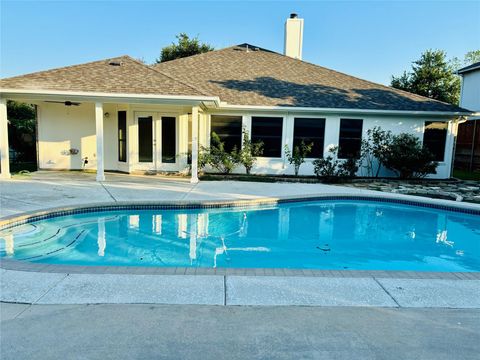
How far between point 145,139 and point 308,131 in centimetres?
658

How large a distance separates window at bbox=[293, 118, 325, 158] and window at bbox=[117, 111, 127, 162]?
679cm

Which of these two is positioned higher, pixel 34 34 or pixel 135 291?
pixel 34 34

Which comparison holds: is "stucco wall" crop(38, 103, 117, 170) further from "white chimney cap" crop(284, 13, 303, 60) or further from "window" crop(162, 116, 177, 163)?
"white chimney cap" crop(284, 13, 303, 60)

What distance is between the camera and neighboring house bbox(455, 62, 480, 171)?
18.8m

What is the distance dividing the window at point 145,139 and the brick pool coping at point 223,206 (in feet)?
19.2

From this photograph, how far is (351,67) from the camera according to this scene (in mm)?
31406

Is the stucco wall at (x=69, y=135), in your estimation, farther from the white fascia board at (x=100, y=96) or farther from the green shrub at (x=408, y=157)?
the green shrub at (x=408, y=157)

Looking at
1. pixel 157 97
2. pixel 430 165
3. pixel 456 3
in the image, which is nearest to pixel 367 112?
pixel 430 165

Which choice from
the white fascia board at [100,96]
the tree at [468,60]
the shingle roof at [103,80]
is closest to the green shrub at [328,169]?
the white fascia board at [100,96]

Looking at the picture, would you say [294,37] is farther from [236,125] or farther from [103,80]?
[103,80]

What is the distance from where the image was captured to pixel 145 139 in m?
14.2

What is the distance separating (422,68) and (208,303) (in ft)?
94.0

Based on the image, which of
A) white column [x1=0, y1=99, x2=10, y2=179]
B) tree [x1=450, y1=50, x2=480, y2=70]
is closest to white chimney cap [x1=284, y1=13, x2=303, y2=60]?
white column [x1=0, y1=99, x2=10, y2=179]

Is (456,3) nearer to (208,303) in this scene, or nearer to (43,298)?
(208,303)
